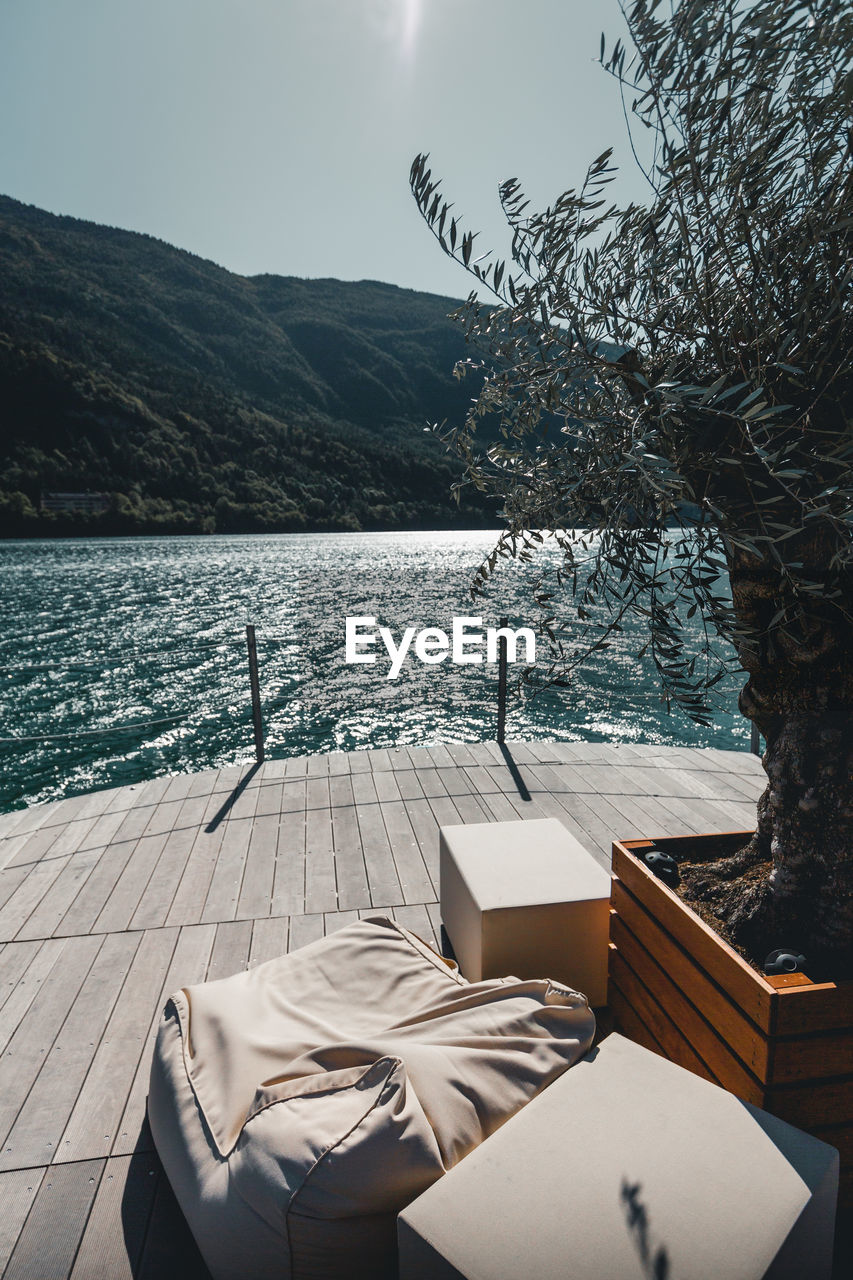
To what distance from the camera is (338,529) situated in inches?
2240

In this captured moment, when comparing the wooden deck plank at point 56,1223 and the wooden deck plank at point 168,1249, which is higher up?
the wooden deck plank at point 168,1249

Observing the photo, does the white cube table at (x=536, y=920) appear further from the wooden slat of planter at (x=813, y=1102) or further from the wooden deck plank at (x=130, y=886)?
the wooden deck plank at (x=130, y=886)

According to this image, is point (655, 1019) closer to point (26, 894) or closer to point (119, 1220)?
point (119, 1220)

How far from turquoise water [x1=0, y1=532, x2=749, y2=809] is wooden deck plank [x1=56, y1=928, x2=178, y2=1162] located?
3.53 ft

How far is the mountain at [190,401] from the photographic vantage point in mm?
48094

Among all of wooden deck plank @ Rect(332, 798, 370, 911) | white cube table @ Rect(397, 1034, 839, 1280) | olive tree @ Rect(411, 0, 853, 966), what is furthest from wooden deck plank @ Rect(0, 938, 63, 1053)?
olive tree @ Rect(411, 0, 853, 966)

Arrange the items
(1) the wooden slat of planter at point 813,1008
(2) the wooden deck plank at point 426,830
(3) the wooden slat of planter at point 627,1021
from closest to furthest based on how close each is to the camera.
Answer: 1. (1) the wooden slat of planter at point 813,1008
2. (3) the wooden slat of planter at point 627,1021
3. (2) the wooden deck plank at point 426,830

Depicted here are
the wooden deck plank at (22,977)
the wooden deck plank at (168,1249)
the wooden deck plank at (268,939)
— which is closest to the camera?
the wooden deck plank at (168,1249)

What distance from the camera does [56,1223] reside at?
5.37ft

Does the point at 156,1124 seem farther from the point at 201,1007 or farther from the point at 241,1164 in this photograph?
the point at 241,1164

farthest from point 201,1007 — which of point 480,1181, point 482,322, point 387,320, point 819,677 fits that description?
point 387,320

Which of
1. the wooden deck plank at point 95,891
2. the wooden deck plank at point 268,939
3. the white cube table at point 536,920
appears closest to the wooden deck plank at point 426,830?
the wooden deck plank at point 268,939

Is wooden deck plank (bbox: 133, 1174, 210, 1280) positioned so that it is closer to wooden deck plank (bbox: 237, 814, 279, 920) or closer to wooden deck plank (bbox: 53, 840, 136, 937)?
wooden deck plank (bbox: 237, 814, 279, 920)

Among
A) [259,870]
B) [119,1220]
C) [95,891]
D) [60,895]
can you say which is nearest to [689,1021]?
[119,1220]
